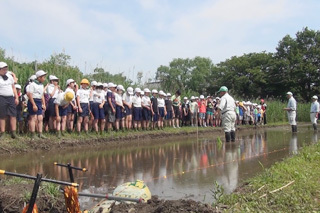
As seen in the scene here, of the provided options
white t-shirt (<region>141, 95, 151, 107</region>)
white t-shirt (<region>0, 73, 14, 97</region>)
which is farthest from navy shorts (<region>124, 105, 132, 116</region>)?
white t-shirt (<region>0, 73, 14, 97</region>)

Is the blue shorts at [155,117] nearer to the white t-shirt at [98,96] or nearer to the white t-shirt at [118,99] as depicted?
the white t-shirt at [118,99]

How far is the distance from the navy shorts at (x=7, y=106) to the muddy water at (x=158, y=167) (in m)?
1.17

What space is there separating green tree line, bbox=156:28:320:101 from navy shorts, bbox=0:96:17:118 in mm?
35026

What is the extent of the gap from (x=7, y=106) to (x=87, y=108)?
10.8 feet

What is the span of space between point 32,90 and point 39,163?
9.67 feet

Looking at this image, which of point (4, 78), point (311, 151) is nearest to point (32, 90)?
point (4, 78)

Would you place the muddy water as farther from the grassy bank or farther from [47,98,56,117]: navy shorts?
[47,98,56,117]: navy shorts

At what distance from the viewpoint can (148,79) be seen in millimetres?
20188

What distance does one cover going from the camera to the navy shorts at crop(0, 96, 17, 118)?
8.69 meters

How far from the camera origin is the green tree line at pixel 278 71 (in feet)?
160

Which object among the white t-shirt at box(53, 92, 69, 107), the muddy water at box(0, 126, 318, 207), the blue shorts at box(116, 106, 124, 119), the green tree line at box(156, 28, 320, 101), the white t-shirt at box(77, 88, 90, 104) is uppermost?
the green tree line at box(156, 28, 320, 101)

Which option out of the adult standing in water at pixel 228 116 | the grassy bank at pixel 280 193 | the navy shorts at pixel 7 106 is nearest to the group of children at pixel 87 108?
the navy shorts at pixel 7 106

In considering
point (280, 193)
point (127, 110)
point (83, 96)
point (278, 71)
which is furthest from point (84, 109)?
point (278, 71)

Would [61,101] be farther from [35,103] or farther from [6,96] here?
[6,96]
